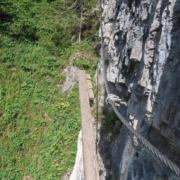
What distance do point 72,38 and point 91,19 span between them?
43.5 inches

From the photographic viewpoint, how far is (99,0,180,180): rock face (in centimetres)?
242

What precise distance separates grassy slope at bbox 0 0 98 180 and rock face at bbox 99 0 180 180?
13.9ft

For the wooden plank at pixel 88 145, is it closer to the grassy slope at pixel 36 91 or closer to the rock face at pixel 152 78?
the rock face at pixel 152 78

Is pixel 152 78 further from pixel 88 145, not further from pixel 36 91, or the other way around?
pixel 36 91

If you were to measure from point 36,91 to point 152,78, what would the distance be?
275 inches

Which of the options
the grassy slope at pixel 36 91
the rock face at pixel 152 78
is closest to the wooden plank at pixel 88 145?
the rock face at pixel 152 78

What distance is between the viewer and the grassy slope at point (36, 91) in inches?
319

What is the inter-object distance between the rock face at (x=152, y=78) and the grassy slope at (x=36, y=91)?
422cm

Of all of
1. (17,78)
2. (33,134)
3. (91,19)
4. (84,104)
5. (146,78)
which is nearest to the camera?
(146,78)

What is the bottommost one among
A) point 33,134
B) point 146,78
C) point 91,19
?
point 33,134

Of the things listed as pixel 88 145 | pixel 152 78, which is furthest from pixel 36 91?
pixel 152 78

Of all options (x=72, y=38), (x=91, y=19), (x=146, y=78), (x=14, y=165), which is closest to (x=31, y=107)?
(x=14, y=165)

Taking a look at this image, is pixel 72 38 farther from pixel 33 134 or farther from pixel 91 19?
pixel 33 134

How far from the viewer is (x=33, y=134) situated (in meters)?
8.63
